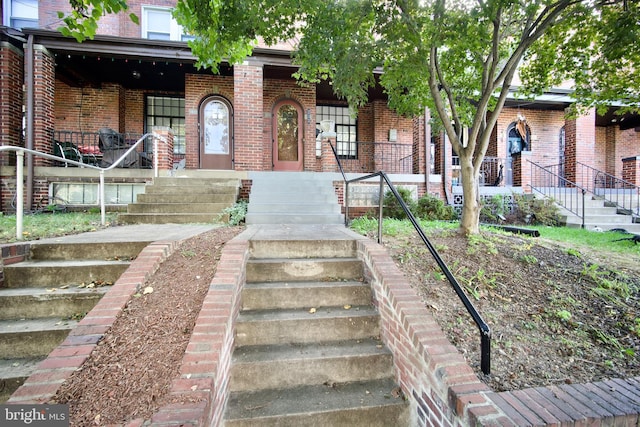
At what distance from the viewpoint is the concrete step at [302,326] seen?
2330 millimetres

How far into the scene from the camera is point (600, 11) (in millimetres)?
3805

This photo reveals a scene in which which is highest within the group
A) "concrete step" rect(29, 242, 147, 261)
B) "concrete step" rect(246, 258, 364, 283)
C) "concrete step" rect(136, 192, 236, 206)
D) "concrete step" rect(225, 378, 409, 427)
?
"concrete step" rect(136, 192, 236, 206)

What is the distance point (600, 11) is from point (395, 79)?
2.71m

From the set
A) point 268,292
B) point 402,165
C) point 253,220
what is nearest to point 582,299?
point 268,292

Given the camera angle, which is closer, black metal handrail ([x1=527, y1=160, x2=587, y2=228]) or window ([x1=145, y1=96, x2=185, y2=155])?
black metal handrail ([x1=527, y1=160, x2=587, y2=228])

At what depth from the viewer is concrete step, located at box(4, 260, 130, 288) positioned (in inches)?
101

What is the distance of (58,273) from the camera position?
104 inches

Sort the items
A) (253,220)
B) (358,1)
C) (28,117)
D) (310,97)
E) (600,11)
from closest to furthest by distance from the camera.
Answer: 1. (358,1)
2. (600,11)
3. (253,220)
4. (28,117)
5. (310,97)

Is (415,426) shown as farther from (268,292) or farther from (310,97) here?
(310,97)

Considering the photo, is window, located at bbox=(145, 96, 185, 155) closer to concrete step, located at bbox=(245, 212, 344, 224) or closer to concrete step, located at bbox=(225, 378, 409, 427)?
concrete step, located at bbox=(245, 212, 344, 224)

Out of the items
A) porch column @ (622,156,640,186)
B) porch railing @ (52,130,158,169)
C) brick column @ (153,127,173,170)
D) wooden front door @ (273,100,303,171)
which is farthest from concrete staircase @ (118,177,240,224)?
porch column @ (622,156,640,186)

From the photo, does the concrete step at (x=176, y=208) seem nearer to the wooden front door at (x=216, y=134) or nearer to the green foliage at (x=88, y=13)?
the green foliage at (x=88, y=13)

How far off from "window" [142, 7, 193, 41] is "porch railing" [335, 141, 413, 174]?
669 centimetres

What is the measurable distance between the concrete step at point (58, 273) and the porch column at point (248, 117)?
503 cm
